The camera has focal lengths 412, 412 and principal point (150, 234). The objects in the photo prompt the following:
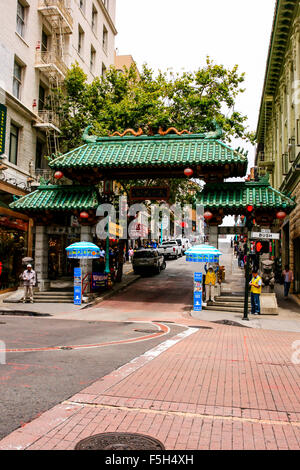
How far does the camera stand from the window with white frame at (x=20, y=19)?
25.3 m

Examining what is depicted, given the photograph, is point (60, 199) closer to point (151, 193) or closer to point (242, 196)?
point (151, 193)

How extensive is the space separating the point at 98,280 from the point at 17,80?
1325cm

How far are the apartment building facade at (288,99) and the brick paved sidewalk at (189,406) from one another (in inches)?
562

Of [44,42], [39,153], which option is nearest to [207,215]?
[39,153]

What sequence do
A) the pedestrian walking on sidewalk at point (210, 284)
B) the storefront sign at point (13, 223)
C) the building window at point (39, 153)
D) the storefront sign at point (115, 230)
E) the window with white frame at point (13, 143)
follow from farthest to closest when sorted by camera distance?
1. the building window at point (39, 153)
2. the window with white frame at point (13, 143)
3. the storefront sign at point (115, 230)
4. the storefront sign at point (13, 223)
5. the pedestrian walking on sidewalk at point (210, 284)

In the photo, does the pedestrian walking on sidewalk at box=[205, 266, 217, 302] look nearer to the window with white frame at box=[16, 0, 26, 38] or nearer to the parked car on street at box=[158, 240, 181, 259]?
the window with white frame at box=[16, 0, 26, 38]

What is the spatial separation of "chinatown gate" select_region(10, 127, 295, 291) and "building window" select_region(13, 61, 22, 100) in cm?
593

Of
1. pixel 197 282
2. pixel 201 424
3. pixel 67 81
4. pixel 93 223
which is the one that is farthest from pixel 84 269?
pixel 201 424

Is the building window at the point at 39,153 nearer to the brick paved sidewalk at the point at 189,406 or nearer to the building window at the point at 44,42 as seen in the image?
the building window at the point at 44,42

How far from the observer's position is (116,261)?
3167 cm

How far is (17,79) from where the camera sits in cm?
2516

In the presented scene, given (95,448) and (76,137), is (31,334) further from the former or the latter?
→ (76,137)

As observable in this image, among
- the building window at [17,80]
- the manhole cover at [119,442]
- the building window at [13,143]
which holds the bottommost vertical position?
the manhole cover at [119,442]

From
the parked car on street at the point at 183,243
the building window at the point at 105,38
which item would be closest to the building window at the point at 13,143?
the building window at the point at 105,38
